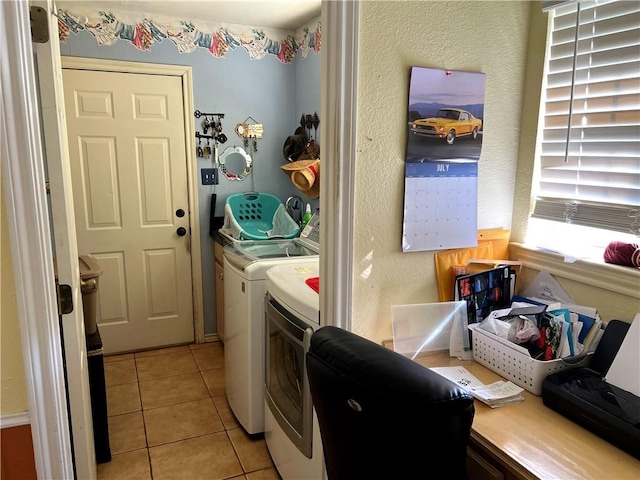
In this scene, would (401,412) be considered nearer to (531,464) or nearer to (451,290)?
(531,464)

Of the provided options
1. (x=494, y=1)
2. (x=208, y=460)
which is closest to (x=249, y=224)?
(x=208, y=460)

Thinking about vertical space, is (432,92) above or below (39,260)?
above

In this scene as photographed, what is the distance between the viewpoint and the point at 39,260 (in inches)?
48.7

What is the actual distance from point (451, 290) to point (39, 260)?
50.7 inches

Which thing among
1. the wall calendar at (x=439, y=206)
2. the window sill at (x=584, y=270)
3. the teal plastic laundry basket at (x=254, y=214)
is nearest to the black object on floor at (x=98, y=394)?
the teal plastic laundry basket at (x=254, y=214)

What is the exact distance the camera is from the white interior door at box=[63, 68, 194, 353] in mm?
3238

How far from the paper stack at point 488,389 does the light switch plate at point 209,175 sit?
2.62 metres

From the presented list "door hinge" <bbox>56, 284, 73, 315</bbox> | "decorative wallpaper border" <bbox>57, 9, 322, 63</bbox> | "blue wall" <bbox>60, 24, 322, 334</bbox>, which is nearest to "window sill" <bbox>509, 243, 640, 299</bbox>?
"door hinge" <bbox>56, 284, 73, 315</bbox>

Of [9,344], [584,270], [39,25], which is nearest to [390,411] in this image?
[584,270]

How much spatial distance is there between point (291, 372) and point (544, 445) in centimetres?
116

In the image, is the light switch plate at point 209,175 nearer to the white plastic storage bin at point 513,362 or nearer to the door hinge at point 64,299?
the door hinge at point 64,299

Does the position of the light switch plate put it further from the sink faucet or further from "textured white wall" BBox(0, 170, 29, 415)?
"textured white wall" BBox(0, 170, 29, 415)

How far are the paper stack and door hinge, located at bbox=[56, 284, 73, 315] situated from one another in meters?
1.12

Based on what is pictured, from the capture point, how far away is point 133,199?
3422 millimetres
